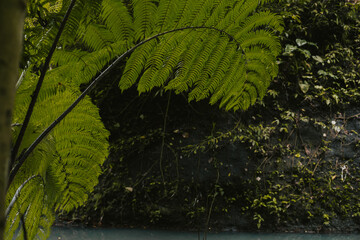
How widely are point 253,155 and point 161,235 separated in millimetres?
1333

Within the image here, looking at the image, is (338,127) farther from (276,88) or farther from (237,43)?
(237,43)

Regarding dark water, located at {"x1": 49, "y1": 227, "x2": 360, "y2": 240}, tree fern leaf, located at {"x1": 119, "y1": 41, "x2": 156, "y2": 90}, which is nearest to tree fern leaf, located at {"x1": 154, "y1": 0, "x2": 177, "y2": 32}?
tree fern leaf, located at {"x1": 119, "y1": 41, "x2": 156, "y2": 90}

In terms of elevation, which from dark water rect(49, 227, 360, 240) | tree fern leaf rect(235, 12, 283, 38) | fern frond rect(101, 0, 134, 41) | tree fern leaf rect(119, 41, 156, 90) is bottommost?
dark water rect(49, 227, 360, 240)

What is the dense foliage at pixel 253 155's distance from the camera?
3.50m

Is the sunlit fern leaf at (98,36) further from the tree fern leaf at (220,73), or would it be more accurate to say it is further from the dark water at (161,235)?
the dark water at (161,235)

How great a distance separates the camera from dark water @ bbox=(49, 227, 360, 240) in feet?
10.2

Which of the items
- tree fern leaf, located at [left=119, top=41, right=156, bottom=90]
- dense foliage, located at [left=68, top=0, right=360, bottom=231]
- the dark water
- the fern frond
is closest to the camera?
the fern frond

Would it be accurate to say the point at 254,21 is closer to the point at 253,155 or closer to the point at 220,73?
the point at 220,73

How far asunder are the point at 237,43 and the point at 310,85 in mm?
3088

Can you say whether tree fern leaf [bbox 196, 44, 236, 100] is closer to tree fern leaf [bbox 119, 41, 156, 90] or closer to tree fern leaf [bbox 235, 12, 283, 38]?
tree fern leaf [bbox 235, 12, 283, 38]

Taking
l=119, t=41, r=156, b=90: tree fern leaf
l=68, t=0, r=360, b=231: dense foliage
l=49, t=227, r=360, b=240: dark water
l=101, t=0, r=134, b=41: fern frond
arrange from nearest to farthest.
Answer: l=101, t=0, r=134, b=41: fern frond → l=119, t=41, r=156, b=90: tree fern leaf → l=49, t=227, r=360, b=240: dark water → l=68, t=0, r=360, b=231: dense foliage

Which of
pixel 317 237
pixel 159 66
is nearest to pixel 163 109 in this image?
pixel 317 237

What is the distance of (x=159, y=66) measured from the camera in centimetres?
151

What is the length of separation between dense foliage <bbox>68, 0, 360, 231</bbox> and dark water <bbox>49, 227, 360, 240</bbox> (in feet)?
0.53
